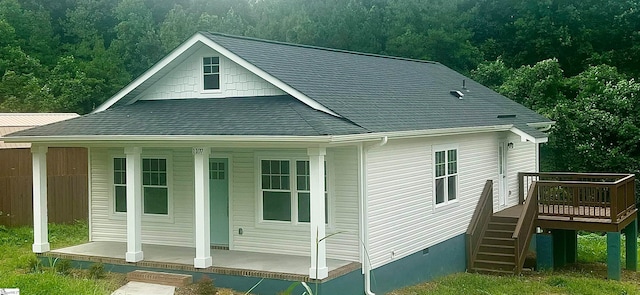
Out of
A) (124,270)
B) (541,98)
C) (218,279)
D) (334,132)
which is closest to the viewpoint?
(334,132)

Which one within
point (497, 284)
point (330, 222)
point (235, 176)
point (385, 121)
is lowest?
point (497, 284)

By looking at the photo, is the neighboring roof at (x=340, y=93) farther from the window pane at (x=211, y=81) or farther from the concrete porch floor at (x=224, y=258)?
the concrete porch floor at (x=224, y=258)

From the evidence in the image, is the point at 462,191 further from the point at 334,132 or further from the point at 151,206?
the point at 151,206

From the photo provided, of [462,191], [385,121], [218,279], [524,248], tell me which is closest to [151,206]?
[218,279]

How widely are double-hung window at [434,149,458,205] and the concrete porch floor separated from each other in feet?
12.2

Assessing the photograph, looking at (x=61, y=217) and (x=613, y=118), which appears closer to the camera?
(x=61, y=217)

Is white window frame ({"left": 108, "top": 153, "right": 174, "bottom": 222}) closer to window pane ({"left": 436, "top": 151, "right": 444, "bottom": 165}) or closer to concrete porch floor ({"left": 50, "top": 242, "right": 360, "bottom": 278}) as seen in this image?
concrete porch floor ({"left": 50, "top": 242, "right": 360, "bottom": 278})

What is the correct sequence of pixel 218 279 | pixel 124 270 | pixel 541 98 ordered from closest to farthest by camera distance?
pixel 218 279 < pixel 124 270 < pixel 541 98

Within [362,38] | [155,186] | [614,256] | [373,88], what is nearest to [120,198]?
[155,186]

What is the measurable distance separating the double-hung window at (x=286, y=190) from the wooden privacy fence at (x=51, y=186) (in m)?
9.70

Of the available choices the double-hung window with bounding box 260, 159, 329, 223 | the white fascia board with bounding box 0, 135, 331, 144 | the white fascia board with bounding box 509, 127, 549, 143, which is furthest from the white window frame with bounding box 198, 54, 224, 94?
the white fascia board with bounding box 509, 127, 549, 143

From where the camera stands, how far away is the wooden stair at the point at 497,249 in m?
15.2

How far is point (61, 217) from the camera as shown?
66.8 feet

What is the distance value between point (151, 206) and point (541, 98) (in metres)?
19.2
